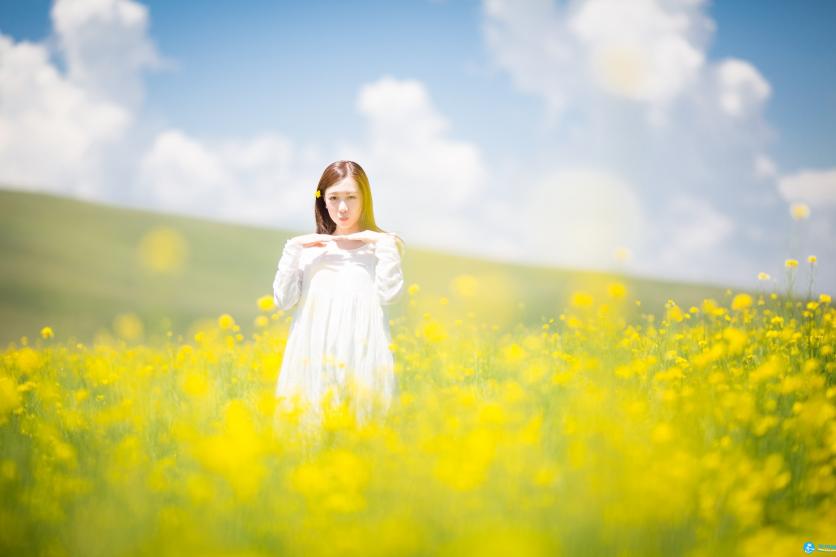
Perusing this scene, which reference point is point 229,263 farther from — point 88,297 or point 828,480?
point 828,480

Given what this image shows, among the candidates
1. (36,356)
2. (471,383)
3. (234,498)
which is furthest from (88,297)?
(234,498)

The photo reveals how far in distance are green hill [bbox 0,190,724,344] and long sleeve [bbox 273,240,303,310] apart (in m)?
8.30

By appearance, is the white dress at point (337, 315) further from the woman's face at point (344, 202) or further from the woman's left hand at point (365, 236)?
the woman's face at point (344, 202)

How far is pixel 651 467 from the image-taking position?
2.20 meters

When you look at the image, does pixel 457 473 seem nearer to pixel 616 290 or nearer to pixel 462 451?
pixel 462 451

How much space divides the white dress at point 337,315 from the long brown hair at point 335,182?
0.95ft

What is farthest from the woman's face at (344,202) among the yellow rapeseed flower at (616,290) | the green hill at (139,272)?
the green hill at (139,272)

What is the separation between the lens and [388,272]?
3.31 metres

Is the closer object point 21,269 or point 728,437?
point 728,437

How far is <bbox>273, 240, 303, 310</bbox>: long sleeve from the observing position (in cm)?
343

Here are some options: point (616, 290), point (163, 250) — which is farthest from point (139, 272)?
point (616, 290)

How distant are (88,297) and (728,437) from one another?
60.7ft

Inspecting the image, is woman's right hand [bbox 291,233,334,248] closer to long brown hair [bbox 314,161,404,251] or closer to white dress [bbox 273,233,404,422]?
white dress [bbox 273,233,404,422]

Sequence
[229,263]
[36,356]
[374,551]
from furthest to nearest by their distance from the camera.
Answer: [229,263] < [36,356] < [374,551]
